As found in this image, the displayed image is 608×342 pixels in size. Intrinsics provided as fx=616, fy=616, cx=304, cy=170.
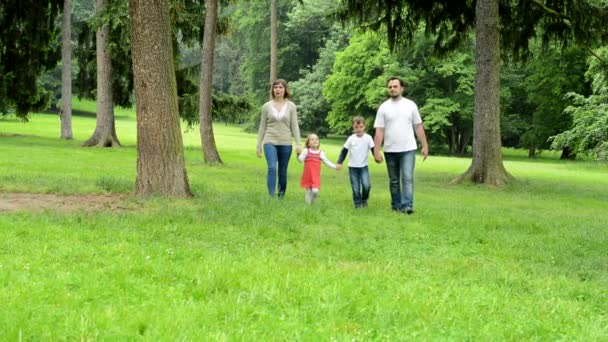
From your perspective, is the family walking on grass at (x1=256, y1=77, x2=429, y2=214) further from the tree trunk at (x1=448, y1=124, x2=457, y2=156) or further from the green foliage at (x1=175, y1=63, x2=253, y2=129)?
the tree trunk at (x1=448, y1=124, x2=457, y2=156)

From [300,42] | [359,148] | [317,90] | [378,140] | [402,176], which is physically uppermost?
[300,42]

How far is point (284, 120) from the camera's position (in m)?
9.58

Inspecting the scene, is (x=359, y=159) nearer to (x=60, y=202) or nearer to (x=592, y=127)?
(x=60, y=202)

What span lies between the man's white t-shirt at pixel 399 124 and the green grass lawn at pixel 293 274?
3.39 feet

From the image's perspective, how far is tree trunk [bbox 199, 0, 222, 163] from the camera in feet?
66.0

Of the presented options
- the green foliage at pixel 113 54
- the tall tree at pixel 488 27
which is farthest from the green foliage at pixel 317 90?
the tall tree at pixel 488 27

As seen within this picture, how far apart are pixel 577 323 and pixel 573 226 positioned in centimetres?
528

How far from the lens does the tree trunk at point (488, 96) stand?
15.9 metres

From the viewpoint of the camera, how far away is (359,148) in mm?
9422

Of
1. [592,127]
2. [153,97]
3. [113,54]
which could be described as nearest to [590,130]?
[592,127]

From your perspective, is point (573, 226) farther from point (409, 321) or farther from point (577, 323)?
point (409, 321)

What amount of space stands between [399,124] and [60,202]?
16.1 feet

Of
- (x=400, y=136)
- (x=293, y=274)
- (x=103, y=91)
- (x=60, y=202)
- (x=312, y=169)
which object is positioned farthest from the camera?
(x=103, y=91)

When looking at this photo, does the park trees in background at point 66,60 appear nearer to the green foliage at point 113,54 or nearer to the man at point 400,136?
the green foliage at point 113,54
